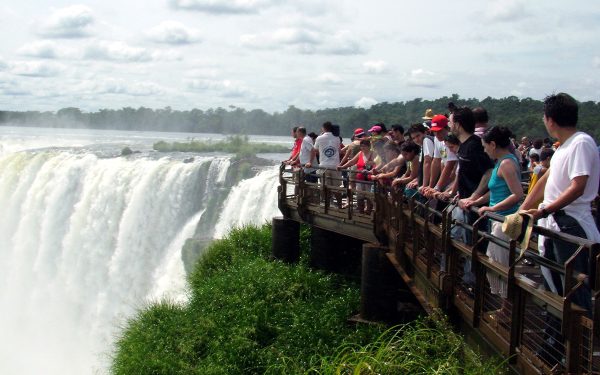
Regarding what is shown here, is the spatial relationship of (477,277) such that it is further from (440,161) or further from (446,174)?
(440,161)

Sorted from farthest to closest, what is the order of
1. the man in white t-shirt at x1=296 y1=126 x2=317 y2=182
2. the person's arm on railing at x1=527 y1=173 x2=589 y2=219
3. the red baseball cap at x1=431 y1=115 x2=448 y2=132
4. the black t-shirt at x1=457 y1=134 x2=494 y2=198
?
the man in white t-shirt at x1=296 y1=126 x2=317 y2=182
the red baseball cap at x1=431 y1=115 x2=448 y2=132
the black t-shirt at x1=457 y1=134 x2=494 y2=198
the person's arm on railing at x1=527 y1=173 x2=589 y2=219

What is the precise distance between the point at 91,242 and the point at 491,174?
24311mm

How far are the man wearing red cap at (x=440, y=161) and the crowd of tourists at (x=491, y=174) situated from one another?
1 cm

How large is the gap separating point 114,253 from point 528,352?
24535 mm

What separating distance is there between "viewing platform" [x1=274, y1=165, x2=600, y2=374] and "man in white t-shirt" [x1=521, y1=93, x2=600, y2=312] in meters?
0.17

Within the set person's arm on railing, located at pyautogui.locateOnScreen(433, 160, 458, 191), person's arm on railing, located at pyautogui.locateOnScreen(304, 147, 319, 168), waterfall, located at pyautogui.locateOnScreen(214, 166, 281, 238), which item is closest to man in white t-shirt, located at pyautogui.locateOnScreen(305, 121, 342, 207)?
person's arm on railing, located at pyautogui.locateOnScreen(304, 147, 319, 168)

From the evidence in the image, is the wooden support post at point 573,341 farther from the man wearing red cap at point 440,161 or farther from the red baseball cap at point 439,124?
the red baseball cap at point 439,124

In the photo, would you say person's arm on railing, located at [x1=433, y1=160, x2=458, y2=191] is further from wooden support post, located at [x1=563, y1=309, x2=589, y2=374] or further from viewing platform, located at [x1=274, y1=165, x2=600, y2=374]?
wooden support post, located at [x1=563, y1=309, x2=589, y2=374]

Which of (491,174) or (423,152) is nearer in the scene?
(491,174)

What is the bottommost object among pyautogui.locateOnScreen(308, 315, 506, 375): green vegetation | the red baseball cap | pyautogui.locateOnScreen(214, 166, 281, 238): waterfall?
pyautogui.locateOnScreen(214, 166, 281, 238): waterfall

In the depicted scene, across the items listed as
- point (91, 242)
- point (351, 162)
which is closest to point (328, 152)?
point (351, 162)

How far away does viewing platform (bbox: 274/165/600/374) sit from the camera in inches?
172

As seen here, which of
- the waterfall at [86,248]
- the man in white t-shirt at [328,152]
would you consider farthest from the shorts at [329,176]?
the waterfall at [86,248]

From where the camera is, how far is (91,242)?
29.2 metres
